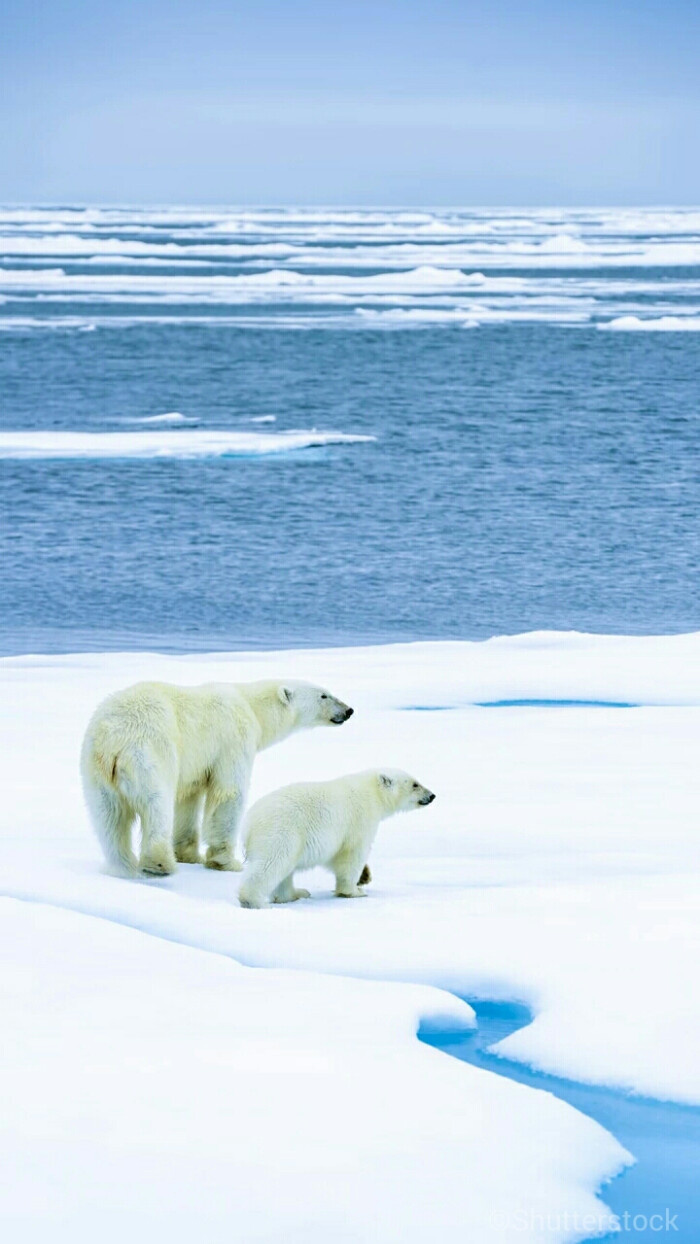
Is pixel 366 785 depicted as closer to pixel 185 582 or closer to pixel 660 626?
pixel 660 626

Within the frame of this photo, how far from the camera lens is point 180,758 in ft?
14.3

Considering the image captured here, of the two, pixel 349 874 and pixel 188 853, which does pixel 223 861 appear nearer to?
pixel 188 853

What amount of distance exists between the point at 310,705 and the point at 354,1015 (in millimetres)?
1481

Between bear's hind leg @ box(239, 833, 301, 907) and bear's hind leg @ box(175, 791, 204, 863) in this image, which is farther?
bear's hind leg @ box(175, 791, 204, 863)

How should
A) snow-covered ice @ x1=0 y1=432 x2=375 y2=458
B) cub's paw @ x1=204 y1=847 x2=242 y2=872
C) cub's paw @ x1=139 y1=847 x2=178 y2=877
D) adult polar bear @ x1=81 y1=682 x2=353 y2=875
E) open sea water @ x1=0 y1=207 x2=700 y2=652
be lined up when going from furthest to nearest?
snow-covered ice @ x1=0 y1=432 x2=375 y2=458, open sea water @ x1=0 y1=207 x2=700 y2=652, cub's paw @ x1=204 y1=847 x2=242 y2=872, cub's paw @ x1=139 y1=847 x2=178 y2=877, adult polar bear @ x1=81 y1=682 x2=353 y2=875

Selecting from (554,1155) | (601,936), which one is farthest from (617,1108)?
(601,936)

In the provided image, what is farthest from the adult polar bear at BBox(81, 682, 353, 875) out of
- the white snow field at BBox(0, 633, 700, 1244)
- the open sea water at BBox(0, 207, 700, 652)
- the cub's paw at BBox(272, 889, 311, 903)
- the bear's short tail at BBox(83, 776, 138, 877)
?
the open sea water at BBox(0, 207, 700, 652)

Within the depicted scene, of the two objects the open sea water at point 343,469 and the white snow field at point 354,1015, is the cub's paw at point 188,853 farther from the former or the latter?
the open sea water at point 343,469

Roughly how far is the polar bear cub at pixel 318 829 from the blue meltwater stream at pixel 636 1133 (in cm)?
72

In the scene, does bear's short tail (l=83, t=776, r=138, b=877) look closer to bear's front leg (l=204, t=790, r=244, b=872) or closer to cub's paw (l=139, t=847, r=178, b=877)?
cub's paw (l=139, t=847, r=178, b=877)

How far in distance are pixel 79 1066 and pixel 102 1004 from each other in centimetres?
29

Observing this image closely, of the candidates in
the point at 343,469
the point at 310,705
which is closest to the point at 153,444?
the point at 343,469

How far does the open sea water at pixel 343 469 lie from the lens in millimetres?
10367

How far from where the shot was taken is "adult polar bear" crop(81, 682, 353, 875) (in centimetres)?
421
